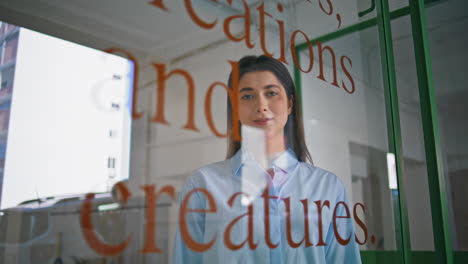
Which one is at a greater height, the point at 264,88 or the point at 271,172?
the point at 264,88

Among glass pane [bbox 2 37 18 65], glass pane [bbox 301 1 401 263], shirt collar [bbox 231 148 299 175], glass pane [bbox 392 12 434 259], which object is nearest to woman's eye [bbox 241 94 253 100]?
shirt collar [bbox 231 148 299 175]

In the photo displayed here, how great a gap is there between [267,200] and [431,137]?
1.09 metres

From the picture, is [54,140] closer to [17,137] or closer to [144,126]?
[17,137]

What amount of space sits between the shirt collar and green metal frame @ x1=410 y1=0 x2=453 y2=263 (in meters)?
0.89

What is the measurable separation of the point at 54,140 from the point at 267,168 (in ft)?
1.78

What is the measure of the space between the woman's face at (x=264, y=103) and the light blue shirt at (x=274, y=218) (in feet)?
0.29

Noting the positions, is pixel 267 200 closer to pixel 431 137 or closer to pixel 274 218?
pixel 274 218

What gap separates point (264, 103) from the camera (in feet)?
3.58

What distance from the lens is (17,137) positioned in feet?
2.31

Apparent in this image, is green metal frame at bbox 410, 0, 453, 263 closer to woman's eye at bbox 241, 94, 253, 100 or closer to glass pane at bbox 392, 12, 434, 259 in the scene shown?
glass pane at bbox 392, 12, 434, 259

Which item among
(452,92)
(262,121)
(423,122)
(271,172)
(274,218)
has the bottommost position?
(274,218)

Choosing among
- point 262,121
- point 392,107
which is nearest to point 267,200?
point 262,121

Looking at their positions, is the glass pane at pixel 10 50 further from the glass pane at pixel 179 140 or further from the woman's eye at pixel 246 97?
the woman's eye at pixel 246 97

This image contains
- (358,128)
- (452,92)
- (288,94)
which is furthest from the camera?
(452,92)
